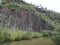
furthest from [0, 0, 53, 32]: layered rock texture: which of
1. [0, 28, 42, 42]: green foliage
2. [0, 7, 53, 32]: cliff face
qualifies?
[0, 28, 42, 42]: green foliage

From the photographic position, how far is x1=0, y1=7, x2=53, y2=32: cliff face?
21453 millimetres

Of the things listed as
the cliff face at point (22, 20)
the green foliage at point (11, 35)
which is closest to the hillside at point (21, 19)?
the cliff face at point (22, 20)

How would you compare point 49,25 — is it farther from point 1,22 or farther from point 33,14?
point 1,22

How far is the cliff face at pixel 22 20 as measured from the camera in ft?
70.4

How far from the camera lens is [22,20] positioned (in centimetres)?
2302

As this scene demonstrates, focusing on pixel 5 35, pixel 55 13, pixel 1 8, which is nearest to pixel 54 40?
pixel 5 35

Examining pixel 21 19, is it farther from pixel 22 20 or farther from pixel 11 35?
pixel 11 35

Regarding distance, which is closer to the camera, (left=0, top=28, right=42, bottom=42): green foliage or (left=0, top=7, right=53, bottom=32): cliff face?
(left=0, top=28, right=42, bottom=42): green foliage

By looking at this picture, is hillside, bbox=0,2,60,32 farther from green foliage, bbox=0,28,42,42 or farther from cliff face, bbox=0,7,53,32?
green foliage, bbox=0,28,42,42

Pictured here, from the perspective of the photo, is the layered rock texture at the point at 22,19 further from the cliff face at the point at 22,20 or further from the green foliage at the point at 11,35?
the green foliage at the point at 11,35

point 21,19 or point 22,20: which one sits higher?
point 21,19

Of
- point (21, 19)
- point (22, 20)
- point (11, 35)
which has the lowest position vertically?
point (11, 35)

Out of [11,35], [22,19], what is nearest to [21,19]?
[22,19]

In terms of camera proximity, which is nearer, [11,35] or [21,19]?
[11,35]
